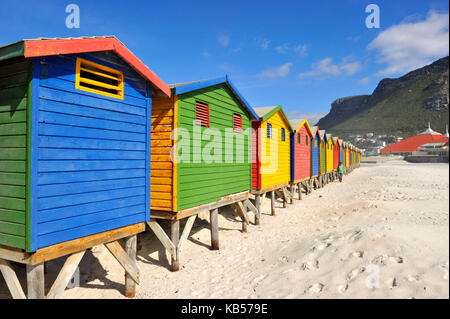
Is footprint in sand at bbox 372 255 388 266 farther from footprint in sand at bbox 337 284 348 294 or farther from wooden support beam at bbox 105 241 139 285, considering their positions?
wooden support beam at bbox 105 241 139 285

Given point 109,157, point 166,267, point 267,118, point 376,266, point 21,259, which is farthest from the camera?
point 267,118

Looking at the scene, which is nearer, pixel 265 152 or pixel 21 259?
pixel 21 259

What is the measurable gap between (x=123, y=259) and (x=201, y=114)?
13.9ft

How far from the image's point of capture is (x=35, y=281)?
3.97 metres

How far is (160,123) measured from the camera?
6762mm

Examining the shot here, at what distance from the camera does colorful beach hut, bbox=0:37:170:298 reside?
150 inches

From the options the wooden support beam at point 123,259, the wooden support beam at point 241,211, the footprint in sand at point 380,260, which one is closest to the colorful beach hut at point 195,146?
the wooden support beam at point 241,211

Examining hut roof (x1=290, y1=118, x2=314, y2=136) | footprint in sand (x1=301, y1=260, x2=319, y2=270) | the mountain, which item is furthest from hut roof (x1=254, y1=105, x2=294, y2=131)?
the mountain

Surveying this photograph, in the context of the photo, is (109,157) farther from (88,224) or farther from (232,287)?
(232,287)

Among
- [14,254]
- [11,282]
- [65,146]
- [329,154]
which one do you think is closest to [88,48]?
[65,146]
